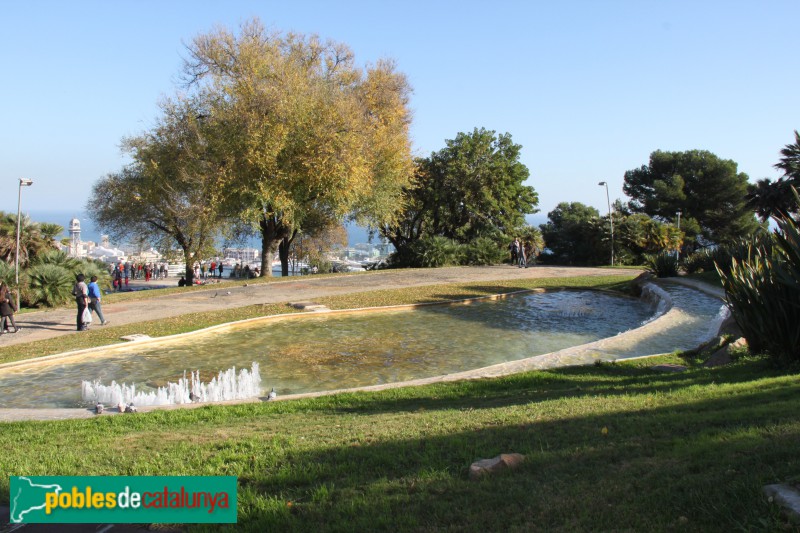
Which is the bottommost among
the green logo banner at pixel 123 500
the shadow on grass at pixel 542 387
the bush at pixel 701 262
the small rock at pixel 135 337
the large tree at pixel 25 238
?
the shadow on grass at pixel 542 387

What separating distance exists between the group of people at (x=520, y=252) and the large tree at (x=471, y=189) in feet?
4.74

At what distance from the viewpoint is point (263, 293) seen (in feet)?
69.2

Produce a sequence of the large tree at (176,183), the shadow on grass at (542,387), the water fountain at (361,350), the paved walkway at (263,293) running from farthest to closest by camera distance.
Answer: the large tree at (176,183), the paved walkway at (263,293), the water fountain at (361,350), the shadow on grass at (542,387)

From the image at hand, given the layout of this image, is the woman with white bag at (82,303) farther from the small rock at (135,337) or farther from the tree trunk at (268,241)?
the tree trunk at (268,241)

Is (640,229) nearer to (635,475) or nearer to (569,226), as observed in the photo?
(569,226)

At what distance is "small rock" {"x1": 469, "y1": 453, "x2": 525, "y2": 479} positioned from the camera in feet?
13.7

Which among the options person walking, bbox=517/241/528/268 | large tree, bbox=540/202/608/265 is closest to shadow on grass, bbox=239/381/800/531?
person walking, bbox=517/241/528/268

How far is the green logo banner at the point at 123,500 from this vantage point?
3850 mm

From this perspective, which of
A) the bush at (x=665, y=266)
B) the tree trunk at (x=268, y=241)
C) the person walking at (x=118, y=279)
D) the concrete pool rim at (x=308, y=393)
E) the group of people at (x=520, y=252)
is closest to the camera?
the concrete pool rim at (x=308, y=393)

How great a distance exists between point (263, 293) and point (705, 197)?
4202cm

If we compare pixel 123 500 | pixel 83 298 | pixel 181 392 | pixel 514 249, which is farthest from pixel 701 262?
pixel 123 500

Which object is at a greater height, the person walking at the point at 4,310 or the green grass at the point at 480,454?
the person walking at the point at 4,310

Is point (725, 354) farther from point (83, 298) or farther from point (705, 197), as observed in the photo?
point (705, 197)

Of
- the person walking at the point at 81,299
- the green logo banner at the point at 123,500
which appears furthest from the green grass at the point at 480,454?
the person walking at the point at 81,299
